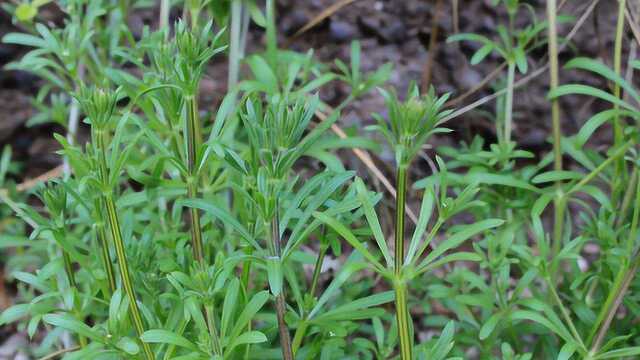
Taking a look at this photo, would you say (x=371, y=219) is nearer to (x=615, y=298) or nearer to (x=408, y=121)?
(x=408, y=121)

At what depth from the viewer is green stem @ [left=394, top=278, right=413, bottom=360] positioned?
1125 millimetres

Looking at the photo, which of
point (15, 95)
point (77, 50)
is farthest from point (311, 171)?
point (15, 95)

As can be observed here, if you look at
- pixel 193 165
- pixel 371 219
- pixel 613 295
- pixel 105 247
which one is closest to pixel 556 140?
pixel 613 295

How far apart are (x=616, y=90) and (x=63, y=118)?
4.21ft

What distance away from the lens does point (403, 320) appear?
45.0 inches

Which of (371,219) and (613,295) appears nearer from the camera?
(371,219)

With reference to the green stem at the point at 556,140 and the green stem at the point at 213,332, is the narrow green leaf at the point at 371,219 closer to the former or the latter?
the green stem at the point at 213,332

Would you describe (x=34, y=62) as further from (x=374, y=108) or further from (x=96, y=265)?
(x=374, y=108)

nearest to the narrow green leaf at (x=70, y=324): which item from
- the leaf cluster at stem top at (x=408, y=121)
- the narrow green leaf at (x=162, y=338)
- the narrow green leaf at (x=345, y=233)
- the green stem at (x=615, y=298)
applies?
the narrow green leaf at (x=162, y=338)

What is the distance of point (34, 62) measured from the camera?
1656mm

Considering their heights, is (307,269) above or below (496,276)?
below

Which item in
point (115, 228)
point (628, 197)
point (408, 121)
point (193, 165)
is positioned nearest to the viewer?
point (408, 121)

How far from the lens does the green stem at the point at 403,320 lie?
112 centimetres

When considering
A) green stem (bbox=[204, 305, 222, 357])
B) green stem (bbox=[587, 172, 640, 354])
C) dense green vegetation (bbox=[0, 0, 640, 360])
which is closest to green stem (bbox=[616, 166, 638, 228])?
dense green vegetation (bbox=[0, 0, 640, 360])
